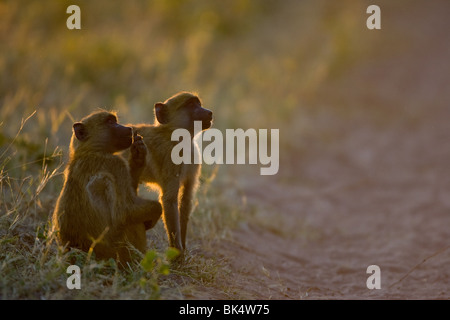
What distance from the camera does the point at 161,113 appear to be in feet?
16.8

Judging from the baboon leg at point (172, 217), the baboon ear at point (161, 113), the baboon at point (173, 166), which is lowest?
the baboon leg at point (172, 217)

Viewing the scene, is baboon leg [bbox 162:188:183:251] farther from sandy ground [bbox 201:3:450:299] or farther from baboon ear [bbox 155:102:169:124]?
baboon ear [bbox 155:102:169:124]

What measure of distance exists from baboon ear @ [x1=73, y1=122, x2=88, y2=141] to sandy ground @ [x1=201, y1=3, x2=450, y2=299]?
1.69 metres

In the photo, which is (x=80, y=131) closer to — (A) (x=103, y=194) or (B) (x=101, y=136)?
(B) (x=101, y=136)

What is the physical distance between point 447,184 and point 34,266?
22.9 ft

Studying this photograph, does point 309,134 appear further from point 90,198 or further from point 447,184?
point 90,198

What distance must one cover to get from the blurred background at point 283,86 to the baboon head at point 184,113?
146cm

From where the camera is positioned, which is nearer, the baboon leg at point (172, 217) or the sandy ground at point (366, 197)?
the baboon leg at point (172, 217)

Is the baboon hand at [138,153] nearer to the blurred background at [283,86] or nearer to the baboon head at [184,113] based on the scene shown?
the baboon head at [184,113]

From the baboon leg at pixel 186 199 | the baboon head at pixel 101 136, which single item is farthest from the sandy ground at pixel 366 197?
the baboon head at pixel 101 136

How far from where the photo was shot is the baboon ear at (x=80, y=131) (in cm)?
438

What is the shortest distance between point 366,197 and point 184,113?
450cm

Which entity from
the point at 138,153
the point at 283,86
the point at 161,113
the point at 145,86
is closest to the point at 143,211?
the point at 138,153

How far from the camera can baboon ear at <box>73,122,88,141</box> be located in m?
4.38
